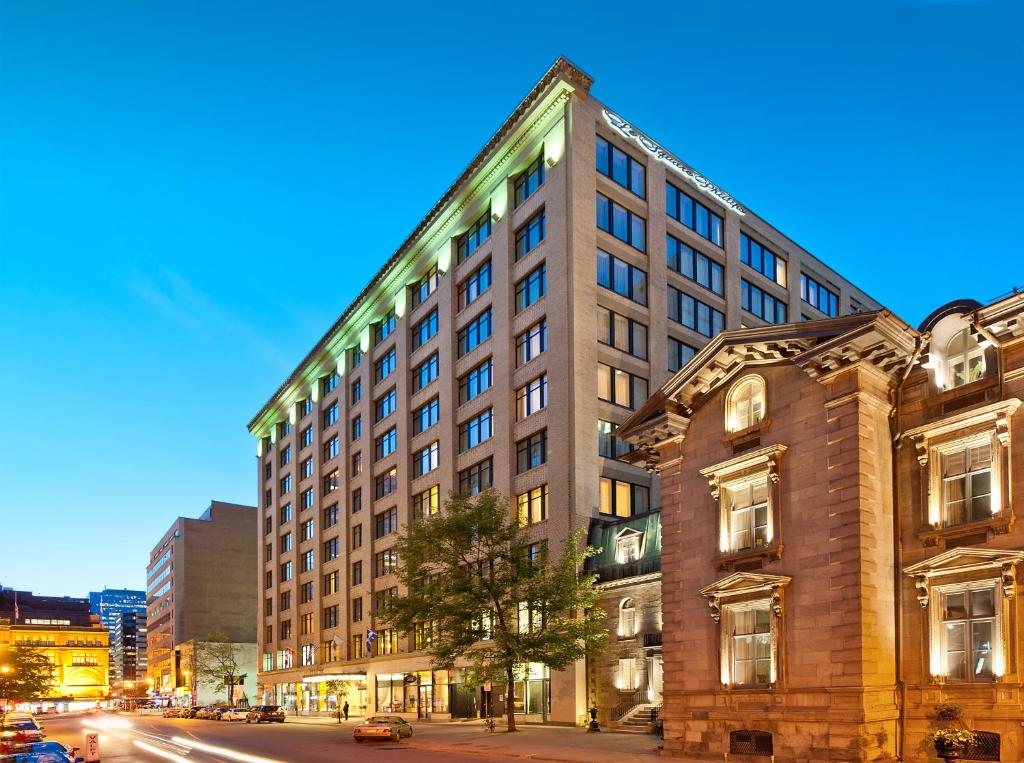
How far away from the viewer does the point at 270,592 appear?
100000 mm

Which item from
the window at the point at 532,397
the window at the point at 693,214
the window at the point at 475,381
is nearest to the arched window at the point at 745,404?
the window at the point at 532,397

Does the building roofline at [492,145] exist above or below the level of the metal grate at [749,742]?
above

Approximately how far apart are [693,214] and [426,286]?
21.1m

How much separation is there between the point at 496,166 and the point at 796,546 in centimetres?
3748

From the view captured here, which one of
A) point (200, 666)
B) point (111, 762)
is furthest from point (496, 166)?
point (200, 666)

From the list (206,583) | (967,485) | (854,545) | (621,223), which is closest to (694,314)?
(621,223)

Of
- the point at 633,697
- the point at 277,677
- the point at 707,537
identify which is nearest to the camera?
the point at 707,537

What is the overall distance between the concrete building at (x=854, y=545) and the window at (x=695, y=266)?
28346 millimetres

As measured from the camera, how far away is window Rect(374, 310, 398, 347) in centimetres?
7544

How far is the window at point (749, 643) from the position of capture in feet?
89.5

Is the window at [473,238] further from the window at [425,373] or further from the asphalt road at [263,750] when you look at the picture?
the asphalt road at [263,750]

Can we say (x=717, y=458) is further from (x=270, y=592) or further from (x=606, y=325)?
(x=270, y=592)

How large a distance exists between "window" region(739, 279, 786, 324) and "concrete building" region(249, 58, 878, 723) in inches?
7.1

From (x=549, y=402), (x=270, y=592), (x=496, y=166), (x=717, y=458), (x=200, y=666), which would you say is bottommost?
(x=200, y=666)
